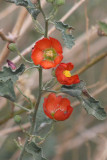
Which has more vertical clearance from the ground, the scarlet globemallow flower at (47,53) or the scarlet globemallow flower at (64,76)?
the scarlet globemallow flower at (47,53)

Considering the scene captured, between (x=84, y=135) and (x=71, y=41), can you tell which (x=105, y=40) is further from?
(x=71, y=41)

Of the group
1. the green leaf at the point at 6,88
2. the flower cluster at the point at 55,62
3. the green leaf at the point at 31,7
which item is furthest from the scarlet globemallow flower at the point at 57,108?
the green leaf at the point at 31,7

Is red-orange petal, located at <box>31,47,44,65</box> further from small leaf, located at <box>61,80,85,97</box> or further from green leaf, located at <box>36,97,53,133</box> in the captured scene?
green leaf, located at <box>36,97,53,133</box>

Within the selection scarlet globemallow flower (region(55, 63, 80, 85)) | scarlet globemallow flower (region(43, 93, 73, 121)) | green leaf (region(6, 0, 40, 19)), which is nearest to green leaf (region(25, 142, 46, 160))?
scarlet globemallow flower (region(43, 93, 73, 121))

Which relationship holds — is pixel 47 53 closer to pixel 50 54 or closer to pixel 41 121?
pixel 50 54

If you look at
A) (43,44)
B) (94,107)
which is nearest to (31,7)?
(43,44)

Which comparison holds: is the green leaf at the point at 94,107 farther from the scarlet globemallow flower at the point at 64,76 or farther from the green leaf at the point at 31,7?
the green leaf at the point at 31,7
